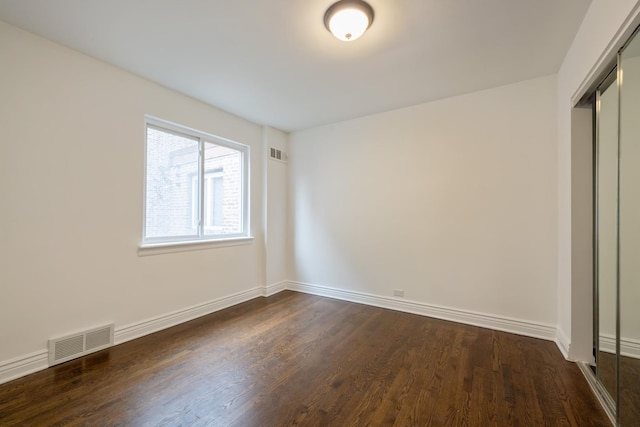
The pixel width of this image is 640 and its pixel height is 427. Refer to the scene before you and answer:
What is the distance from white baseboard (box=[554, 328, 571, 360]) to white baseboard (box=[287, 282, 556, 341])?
8 cm

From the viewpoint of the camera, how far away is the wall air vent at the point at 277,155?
4.31 metres

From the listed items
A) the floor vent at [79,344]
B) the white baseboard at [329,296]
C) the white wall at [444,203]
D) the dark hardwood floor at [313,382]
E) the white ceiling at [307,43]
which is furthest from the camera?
the white wall at [444,203]

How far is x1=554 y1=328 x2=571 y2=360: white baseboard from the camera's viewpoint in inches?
89.6

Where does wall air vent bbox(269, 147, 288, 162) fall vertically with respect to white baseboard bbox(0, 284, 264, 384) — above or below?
above

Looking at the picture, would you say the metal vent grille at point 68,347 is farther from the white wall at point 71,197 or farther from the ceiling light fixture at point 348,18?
the ceiling light fixture at point 348,18

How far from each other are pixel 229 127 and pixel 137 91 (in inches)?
45.9

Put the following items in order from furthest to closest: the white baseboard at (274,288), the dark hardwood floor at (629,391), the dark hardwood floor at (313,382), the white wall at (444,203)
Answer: the white baseboard at (274,288) → the white wall at (444,203) → the dark hardwood floor at (313,382) → the dark hardwood floor at (629,391)

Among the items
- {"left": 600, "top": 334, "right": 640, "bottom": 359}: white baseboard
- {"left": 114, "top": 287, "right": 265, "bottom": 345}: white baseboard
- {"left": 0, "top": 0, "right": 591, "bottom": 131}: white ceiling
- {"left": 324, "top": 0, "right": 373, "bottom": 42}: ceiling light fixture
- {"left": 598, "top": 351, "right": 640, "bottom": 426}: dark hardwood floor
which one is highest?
{"left": 0, "top": 0, "right": 591, "bottom": 131}: white ceiling

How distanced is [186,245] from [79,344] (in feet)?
4.10

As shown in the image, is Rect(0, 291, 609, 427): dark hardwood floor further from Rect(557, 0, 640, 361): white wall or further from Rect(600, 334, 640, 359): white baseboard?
Rect(600, 334, 640, 359): white baseboard

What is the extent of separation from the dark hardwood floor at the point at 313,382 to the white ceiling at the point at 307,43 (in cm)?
266

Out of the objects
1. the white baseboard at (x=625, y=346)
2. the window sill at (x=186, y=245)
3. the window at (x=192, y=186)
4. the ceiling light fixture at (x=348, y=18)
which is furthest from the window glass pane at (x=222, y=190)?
the white baseboard at (x=625, y=346)

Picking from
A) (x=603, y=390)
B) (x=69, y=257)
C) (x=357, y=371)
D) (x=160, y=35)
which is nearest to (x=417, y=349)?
(x=357, y=371)

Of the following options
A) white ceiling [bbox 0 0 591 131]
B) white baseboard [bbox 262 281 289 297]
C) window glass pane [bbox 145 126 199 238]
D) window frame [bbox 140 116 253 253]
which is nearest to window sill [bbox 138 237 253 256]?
window frame [bbox 140 116 253 253]
